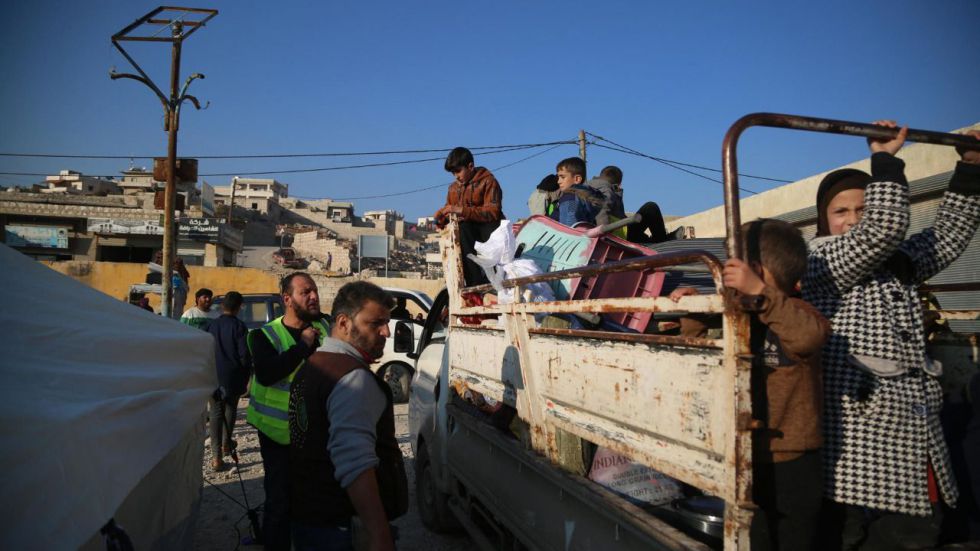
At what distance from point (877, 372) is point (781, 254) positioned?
46 centimetres

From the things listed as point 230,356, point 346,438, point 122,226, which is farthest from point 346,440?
point 122,226

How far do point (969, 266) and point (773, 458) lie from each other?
8.14m

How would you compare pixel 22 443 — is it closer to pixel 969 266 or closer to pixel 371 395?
pixel 371 395

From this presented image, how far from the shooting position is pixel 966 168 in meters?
2.02

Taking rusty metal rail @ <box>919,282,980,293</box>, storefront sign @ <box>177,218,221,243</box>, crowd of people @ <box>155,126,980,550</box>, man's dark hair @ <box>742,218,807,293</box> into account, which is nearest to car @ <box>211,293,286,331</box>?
crowd of people @ <box>155,126,980,550</box>

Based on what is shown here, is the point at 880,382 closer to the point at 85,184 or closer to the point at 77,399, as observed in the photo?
the point at 77,399

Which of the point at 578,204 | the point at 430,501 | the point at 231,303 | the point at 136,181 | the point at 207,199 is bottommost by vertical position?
the point at 430,501

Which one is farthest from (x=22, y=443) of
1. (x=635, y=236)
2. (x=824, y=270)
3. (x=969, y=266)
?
(x=969, y=266)

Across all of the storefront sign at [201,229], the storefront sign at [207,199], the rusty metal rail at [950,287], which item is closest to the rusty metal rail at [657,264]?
the rusty metal rail at [950,287]

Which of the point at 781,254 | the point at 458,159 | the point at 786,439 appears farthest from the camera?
the point at 458,159

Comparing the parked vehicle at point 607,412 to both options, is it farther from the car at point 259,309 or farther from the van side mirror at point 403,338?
the car at point 259,309

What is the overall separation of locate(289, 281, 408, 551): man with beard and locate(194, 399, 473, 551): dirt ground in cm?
163

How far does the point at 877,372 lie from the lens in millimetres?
1810

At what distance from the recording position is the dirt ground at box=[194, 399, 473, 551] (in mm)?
4430
